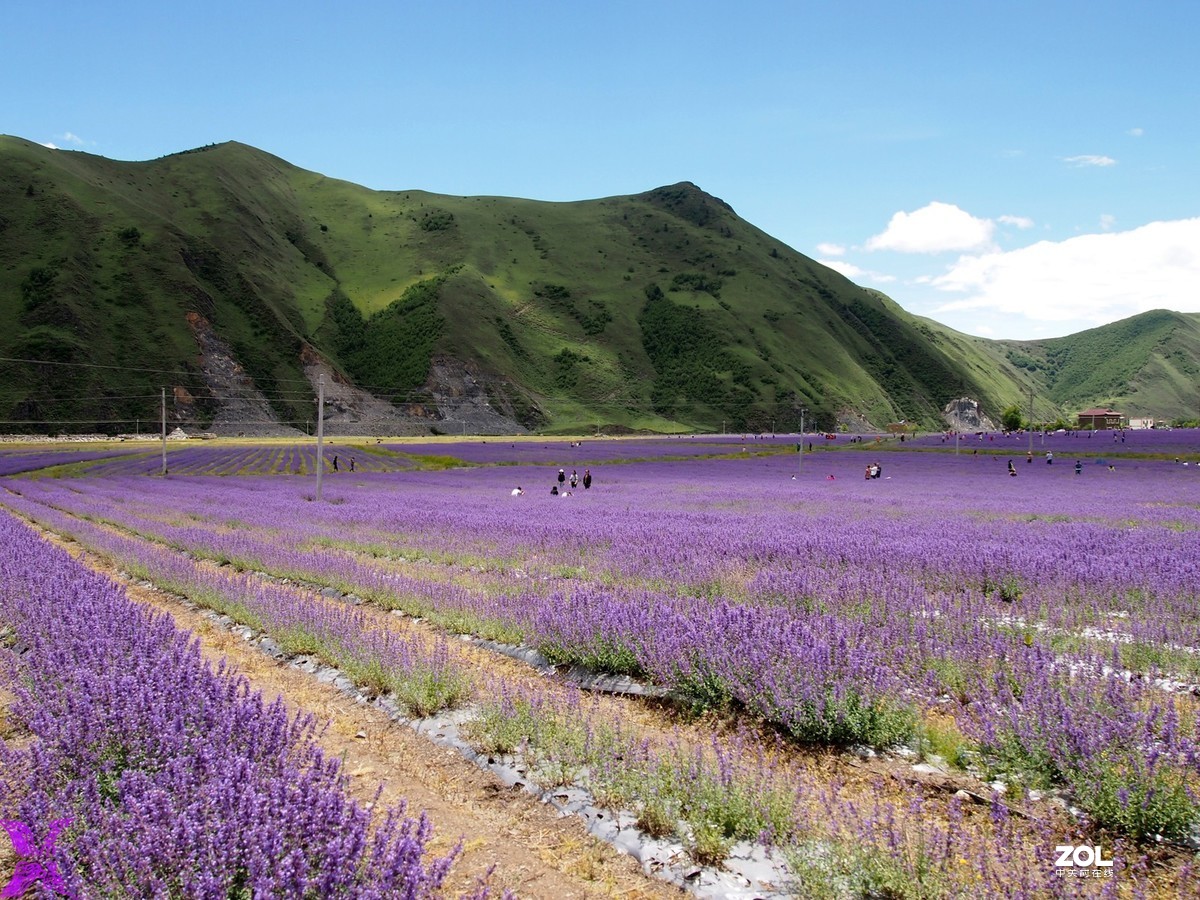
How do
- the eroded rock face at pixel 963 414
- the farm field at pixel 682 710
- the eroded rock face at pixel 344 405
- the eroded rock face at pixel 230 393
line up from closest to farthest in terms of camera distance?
the farm field at pixel 682 710 < the eroded rock face at pixel 230 393 < the eroded rock face at pixel 344 405 < the eroded rock face at pixel 963 414

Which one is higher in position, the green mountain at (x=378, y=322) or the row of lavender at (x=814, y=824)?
the green mountain at (x=378, y=322)

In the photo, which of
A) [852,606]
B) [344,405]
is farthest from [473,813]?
[344,405]

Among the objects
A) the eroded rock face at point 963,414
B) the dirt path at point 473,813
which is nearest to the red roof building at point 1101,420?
the eroded rock face at point 963,414

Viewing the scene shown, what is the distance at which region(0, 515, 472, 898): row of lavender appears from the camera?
7.04ft

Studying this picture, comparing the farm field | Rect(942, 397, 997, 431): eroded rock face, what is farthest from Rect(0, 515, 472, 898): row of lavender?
Rect(942, 397, 997, 431): eroded rock face

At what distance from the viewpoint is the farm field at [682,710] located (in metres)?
2.60

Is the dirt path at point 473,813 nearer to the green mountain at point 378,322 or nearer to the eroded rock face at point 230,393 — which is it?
the green mountain at point 378,322

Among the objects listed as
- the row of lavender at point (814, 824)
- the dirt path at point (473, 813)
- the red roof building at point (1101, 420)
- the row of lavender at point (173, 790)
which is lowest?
the dirt path at point (473, 813)

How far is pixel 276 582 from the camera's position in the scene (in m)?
9.96

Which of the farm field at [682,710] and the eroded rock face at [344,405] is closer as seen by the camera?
the farm field at [682,710]

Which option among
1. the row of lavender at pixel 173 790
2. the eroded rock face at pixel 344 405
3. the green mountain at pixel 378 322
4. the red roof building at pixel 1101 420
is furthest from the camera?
the red roof building at pixel 1101 420

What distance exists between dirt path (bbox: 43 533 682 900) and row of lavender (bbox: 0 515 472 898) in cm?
33

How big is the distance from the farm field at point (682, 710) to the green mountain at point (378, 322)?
97.7m

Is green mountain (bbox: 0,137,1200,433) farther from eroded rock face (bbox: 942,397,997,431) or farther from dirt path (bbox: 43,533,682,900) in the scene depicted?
dirt path (bbox: 43,533,682,900)
